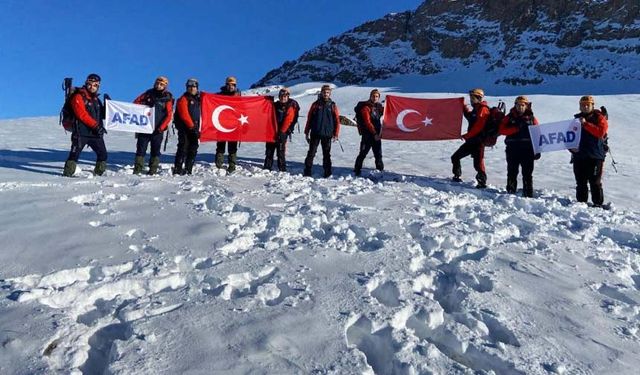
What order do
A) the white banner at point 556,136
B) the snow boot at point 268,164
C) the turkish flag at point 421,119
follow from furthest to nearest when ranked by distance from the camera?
the turkish flag at point 421,119 → the snow boot at point 268,164 → the white banner at point 556,136

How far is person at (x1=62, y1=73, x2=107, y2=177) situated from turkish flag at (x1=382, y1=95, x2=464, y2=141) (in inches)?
207

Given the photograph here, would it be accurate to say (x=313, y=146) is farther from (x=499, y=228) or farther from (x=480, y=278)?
(x=480, y=278)

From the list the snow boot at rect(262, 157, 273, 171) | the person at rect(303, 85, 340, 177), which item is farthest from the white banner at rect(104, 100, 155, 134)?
the person at rect(303, 85, 340, 177)

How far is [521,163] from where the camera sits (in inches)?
329

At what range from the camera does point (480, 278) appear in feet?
13.7

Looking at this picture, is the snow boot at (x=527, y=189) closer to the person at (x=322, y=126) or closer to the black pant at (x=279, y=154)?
the person at (x=322, y=126)

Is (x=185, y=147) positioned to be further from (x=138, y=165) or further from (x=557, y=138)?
(x=557, y=138)

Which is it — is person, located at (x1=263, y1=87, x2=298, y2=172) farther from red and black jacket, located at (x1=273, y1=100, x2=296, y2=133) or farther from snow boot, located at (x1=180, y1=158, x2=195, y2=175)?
snow boot, located at (x1=180, y1=158, x2=195, y2=175)

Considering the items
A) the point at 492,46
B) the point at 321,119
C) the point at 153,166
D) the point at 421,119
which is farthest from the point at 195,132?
the point at 492,46

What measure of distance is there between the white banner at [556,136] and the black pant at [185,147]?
5797 millimetres

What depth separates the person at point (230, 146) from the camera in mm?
9398

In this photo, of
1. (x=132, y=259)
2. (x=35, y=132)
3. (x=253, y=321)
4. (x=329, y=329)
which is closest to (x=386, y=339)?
(x=329, y=329)

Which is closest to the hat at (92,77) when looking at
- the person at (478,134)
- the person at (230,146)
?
the person at (230,146)

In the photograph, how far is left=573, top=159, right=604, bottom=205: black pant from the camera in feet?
24.8
